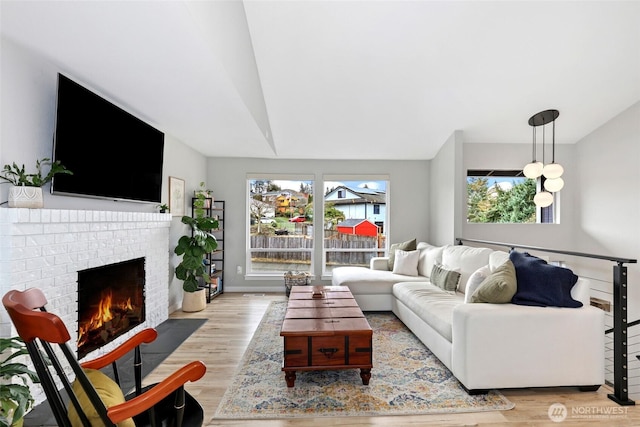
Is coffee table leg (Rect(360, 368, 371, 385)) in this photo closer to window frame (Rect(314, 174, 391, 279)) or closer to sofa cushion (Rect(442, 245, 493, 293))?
sofa cushion (Rect(442, 245, 493, 293))

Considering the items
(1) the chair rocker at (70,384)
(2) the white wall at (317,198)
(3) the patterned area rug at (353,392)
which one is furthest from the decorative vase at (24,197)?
(2) the white wall at (317,198)

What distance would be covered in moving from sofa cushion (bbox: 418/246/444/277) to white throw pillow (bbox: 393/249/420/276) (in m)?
0.08

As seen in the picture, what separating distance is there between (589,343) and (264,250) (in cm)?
440

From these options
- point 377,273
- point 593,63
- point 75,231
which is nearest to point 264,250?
point 377,273

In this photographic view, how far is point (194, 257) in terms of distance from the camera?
13.9 feet

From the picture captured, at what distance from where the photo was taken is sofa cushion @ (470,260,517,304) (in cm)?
245

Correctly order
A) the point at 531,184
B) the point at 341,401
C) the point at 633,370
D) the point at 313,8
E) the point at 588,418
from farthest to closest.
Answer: the point at 531,184 → the point at 633,370 → the point at 313,8 → the point at 341,401 → the point at 588,418

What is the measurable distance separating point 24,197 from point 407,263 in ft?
13.5

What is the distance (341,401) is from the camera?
2236 millimetres

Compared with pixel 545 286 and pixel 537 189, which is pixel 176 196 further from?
pixel 537 189

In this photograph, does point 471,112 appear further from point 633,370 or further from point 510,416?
point 633,370

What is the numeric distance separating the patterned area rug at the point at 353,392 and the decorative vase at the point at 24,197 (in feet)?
5.73

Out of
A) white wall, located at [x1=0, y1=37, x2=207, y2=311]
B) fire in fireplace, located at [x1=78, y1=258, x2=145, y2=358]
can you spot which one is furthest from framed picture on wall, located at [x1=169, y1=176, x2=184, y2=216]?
white wall, located at [x1=0, y1=37, x2=207, y2=311]

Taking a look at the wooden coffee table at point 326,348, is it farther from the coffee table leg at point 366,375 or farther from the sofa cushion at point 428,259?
the sofa cushion at point 428,259
